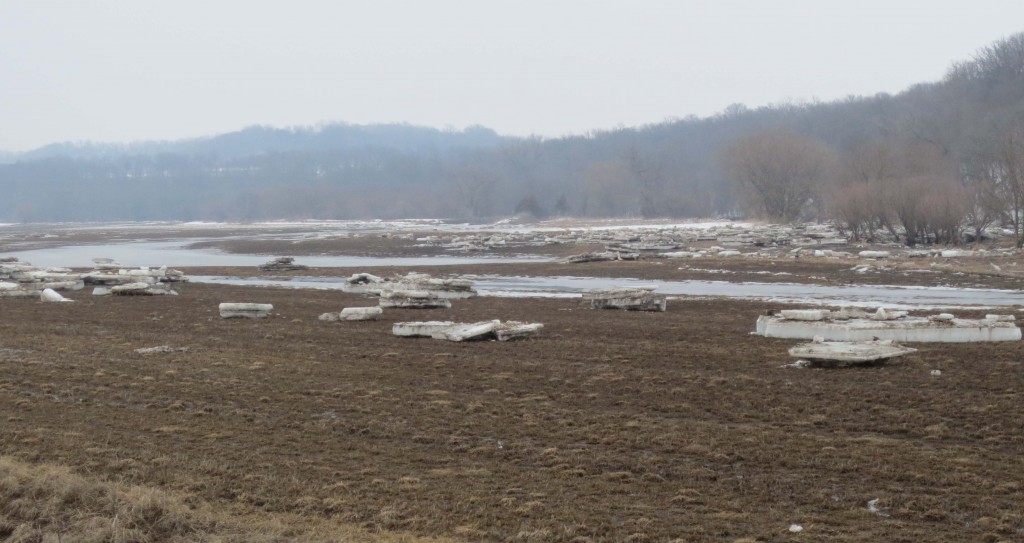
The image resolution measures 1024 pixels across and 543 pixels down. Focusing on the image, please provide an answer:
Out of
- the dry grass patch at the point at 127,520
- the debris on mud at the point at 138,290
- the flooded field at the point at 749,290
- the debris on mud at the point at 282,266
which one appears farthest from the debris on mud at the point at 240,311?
the debris on mud at the point at 282,266

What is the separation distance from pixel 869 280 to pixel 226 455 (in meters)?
24.3

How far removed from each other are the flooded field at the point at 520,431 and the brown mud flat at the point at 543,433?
32 millimetres

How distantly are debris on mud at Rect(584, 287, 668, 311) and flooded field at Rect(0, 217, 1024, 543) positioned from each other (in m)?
1.66

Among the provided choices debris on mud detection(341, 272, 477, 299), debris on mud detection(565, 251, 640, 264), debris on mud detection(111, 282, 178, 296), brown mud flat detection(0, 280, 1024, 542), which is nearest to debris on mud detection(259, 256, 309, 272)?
debris on mud detection(565, 251, 640, 264)

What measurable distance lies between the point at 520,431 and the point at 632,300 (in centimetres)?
1212

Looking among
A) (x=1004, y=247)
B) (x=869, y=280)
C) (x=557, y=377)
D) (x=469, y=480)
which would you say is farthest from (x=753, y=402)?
(x=1004, y=247)

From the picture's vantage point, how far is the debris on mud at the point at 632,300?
74.1ft

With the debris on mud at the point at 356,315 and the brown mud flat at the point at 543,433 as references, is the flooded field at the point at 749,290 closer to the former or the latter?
the debris on mud at the point at 356,315

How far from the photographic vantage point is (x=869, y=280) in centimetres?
3027

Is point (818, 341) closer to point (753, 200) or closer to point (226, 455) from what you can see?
point (226, 455)

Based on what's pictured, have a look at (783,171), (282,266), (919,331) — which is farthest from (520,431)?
(783,171)

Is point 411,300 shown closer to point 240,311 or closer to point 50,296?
point 240,311

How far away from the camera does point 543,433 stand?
1077cm

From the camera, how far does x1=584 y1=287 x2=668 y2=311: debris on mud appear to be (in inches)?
890
